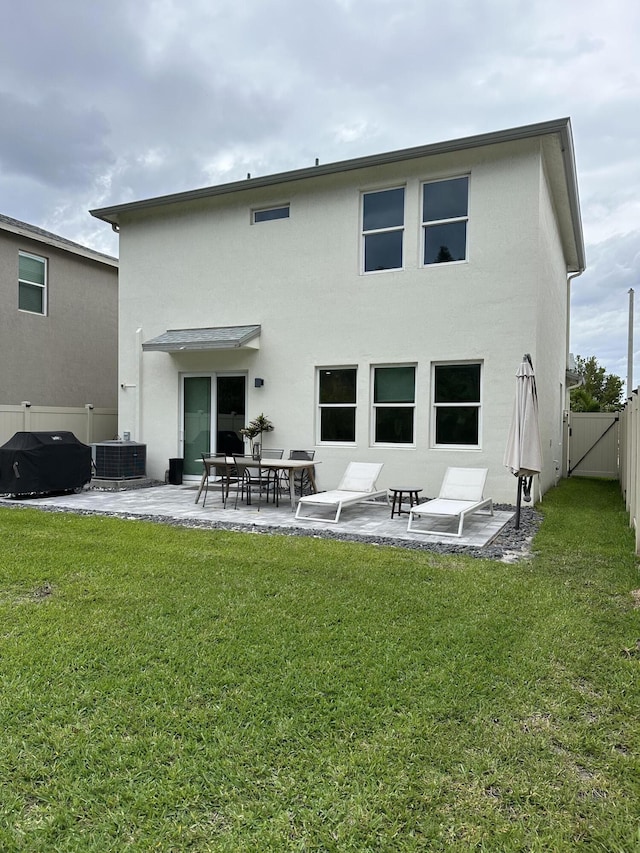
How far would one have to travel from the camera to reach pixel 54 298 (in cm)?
1630

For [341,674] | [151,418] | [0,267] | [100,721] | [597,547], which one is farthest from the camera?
[0,267]

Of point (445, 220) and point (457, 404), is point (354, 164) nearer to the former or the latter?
point (445, 220)

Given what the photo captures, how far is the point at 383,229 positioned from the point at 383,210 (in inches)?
16.4

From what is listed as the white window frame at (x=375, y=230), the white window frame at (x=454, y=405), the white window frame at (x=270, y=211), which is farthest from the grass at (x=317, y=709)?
the white window frame at (x=270, y=211)

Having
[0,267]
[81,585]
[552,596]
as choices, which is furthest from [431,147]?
[0,267]

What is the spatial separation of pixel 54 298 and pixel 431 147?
11.8 meters

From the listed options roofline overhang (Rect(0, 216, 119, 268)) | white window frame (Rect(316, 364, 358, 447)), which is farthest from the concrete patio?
roofline overhang (Rect(0, 216, 119, 268))

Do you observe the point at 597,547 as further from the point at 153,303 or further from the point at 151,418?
the point at 153,303

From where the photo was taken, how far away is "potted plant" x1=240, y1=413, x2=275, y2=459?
38.7ft

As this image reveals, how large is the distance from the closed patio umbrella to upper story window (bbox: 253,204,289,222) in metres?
6.81

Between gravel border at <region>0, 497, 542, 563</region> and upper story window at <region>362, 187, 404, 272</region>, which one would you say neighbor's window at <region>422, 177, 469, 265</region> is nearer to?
upper story window at <region>362, 187, 404, 272</region>

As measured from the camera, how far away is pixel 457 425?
34.5 ft

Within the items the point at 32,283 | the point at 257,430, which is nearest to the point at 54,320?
the point at 32,283

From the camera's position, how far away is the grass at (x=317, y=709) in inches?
87.8
